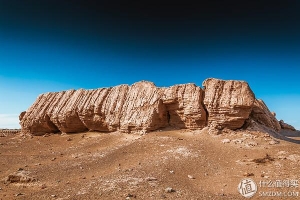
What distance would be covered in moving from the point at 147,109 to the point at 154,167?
9.05m

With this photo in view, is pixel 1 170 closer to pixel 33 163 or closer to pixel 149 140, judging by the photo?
pixel 33 163

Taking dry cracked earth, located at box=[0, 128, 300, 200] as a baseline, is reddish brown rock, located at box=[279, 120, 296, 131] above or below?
above

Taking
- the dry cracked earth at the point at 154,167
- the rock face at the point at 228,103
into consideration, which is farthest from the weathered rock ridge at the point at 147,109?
the dry cracked earth at the point at 154,167

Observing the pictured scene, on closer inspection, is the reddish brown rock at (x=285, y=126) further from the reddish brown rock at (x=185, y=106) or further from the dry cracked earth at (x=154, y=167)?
the reddish brown rock at (x=185, y=106)

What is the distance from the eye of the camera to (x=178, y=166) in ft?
48.1

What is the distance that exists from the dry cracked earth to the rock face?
107cm

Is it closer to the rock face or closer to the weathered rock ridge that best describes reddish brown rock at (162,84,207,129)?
the weathered rock ridge

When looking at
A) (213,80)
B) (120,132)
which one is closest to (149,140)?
(120,132)

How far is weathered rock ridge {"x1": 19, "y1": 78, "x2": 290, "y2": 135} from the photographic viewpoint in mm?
20531

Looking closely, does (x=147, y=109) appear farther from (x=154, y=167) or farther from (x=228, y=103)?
(x=154, y=167)

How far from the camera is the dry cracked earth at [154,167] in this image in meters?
11.5

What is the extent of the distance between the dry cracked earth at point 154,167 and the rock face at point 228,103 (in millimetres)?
1067

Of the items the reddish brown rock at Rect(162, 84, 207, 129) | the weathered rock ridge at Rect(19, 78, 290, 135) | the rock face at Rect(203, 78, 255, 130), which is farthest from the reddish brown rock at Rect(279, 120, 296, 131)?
the reddish brown rock at Rect(162, 84, 207, 129)

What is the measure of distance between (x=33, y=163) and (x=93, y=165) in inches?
199
